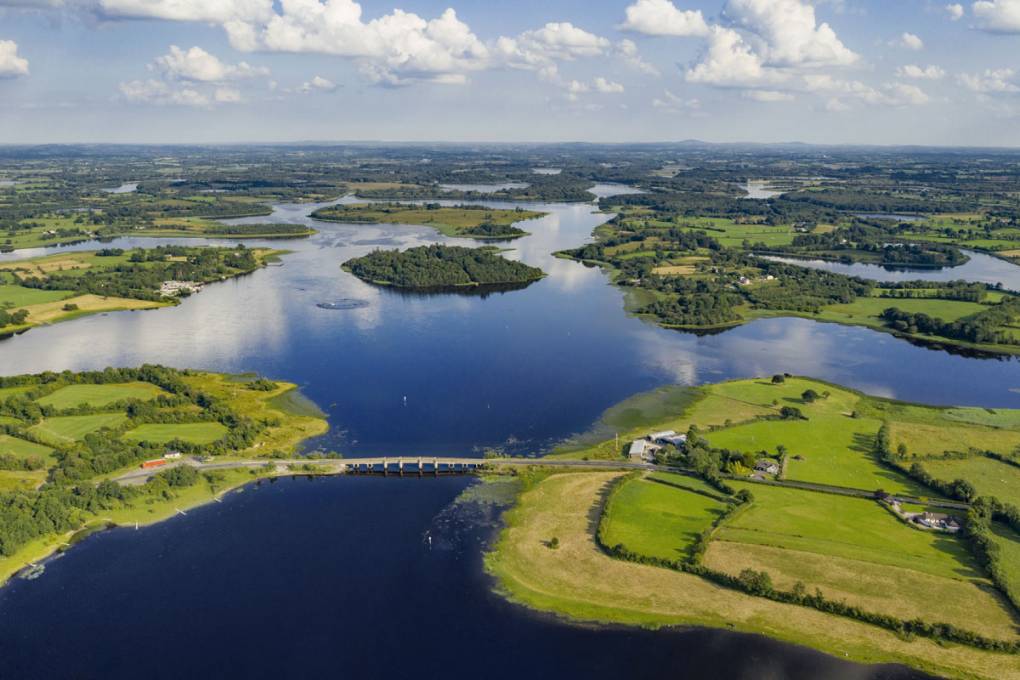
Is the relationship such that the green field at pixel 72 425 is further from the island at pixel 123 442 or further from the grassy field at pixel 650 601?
the grassy field at pixel 650 601

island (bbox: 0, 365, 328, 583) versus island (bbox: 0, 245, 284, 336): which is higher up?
island (bbox: 0, 245, 284, 336)

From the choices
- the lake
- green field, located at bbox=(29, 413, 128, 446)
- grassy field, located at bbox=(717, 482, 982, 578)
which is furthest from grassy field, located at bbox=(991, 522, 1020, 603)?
the lake

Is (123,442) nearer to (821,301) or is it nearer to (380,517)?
(380,517)

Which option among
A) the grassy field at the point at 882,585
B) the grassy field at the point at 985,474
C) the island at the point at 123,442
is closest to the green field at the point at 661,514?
the grassy field at the point at 882,585

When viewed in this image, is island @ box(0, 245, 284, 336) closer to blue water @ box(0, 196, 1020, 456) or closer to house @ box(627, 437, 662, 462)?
blue water @ box(0, 196, 1020, 456)

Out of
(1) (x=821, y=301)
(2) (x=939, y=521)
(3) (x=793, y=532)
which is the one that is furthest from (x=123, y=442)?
(1) (x=821, y=301)
